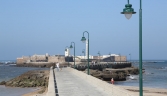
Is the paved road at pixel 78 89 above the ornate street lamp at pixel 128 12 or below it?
below

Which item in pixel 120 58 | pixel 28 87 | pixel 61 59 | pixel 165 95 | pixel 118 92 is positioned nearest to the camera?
pixel 118 92

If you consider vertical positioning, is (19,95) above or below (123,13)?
below

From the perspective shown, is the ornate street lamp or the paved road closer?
the ornate street lamp

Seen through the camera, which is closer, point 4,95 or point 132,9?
point 132,9

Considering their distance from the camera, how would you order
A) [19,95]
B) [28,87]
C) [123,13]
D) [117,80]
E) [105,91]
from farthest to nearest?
[117,80] < [28,87] < [19,95] < [105,91] < [123,13]

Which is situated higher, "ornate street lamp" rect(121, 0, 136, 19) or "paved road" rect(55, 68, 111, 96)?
"ornate street lamp" rect(121, 0, 136, 19)

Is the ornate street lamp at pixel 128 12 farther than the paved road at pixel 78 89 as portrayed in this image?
No

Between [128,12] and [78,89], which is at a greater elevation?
[128,12]

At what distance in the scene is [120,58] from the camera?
184 m

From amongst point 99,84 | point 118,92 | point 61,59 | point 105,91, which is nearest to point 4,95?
point 99,84

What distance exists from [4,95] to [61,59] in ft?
381

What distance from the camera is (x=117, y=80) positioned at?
203 ft

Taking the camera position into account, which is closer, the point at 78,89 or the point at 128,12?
the point at 128,12

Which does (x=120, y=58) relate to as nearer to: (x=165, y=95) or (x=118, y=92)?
(x=165, y=95)
